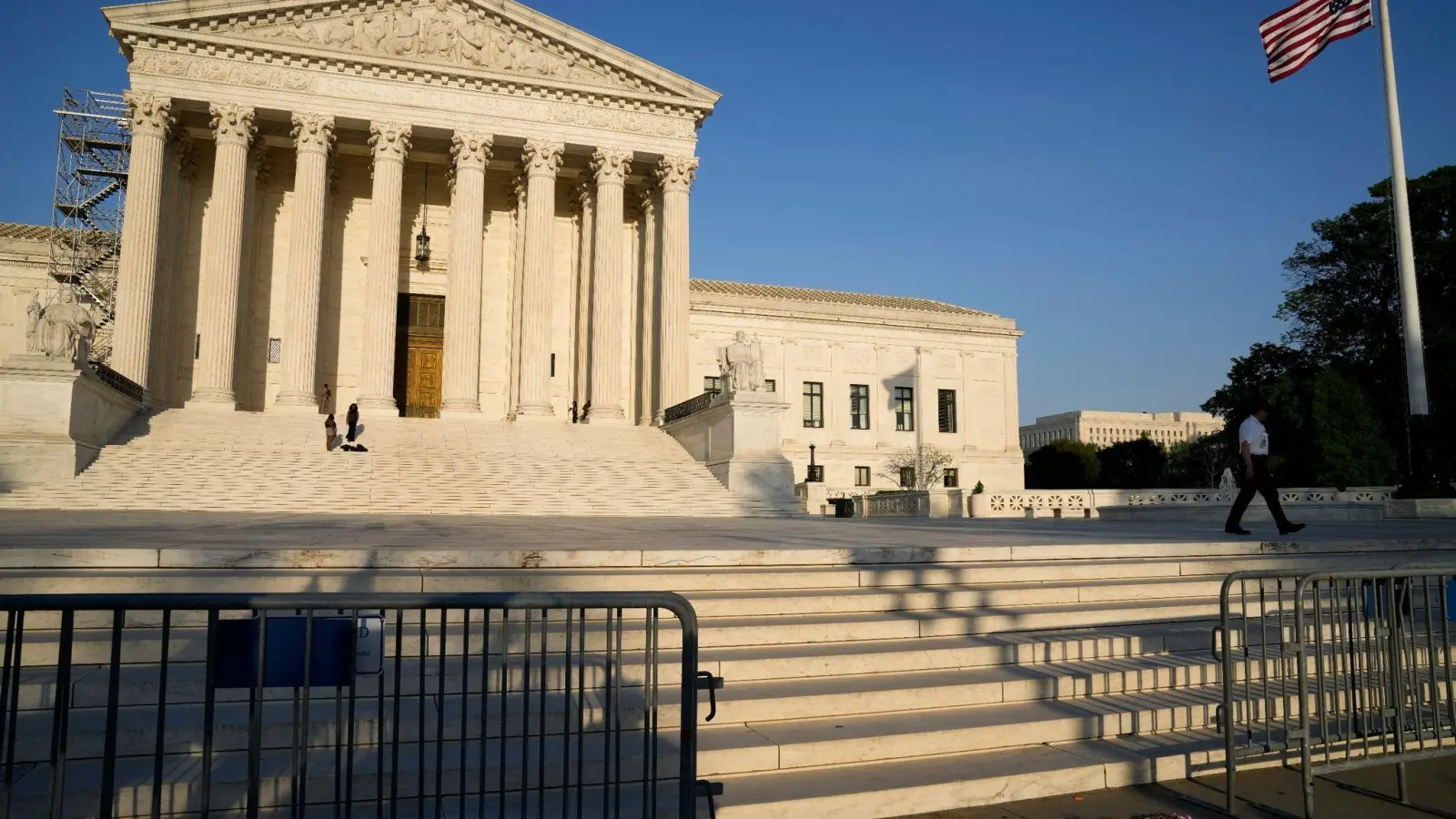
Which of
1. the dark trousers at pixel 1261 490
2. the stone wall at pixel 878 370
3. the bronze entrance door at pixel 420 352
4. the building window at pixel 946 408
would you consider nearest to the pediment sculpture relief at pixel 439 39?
the bronze entrance door at pixel 420 352

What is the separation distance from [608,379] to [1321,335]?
34.9m

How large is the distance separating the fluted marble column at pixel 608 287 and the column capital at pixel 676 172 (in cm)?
126

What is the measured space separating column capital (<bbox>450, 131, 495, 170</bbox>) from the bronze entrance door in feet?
19.1

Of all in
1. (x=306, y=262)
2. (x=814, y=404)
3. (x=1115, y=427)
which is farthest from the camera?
(x=1115, y=427)

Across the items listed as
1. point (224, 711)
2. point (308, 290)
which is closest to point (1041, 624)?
point (224, 711)

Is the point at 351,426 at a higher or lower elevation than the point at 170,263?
lower

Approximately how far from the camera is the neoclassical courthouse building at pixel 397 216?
27.3 meters

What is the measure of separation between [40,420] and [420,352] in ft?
48.8

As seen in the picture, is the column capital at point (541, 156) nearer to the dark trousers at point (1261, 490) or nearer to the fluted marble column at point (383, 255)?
the fluted marble column at point (383, 255)

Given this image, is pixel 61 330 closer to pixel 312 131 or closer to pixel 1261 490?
pixel 312 131

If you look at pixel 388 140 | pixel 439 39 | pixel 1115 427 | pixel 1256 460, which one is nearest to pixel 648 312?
pixel 388 140

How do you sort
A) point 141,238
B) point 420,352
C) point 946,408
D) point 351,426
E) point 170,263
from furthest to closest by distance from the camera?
point 946,408
point 420,352
point 170,263
point 141,238
point 351,426

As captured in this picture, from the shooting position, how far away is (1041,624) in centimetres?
779

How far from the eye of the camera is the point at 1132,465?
7706 cm
